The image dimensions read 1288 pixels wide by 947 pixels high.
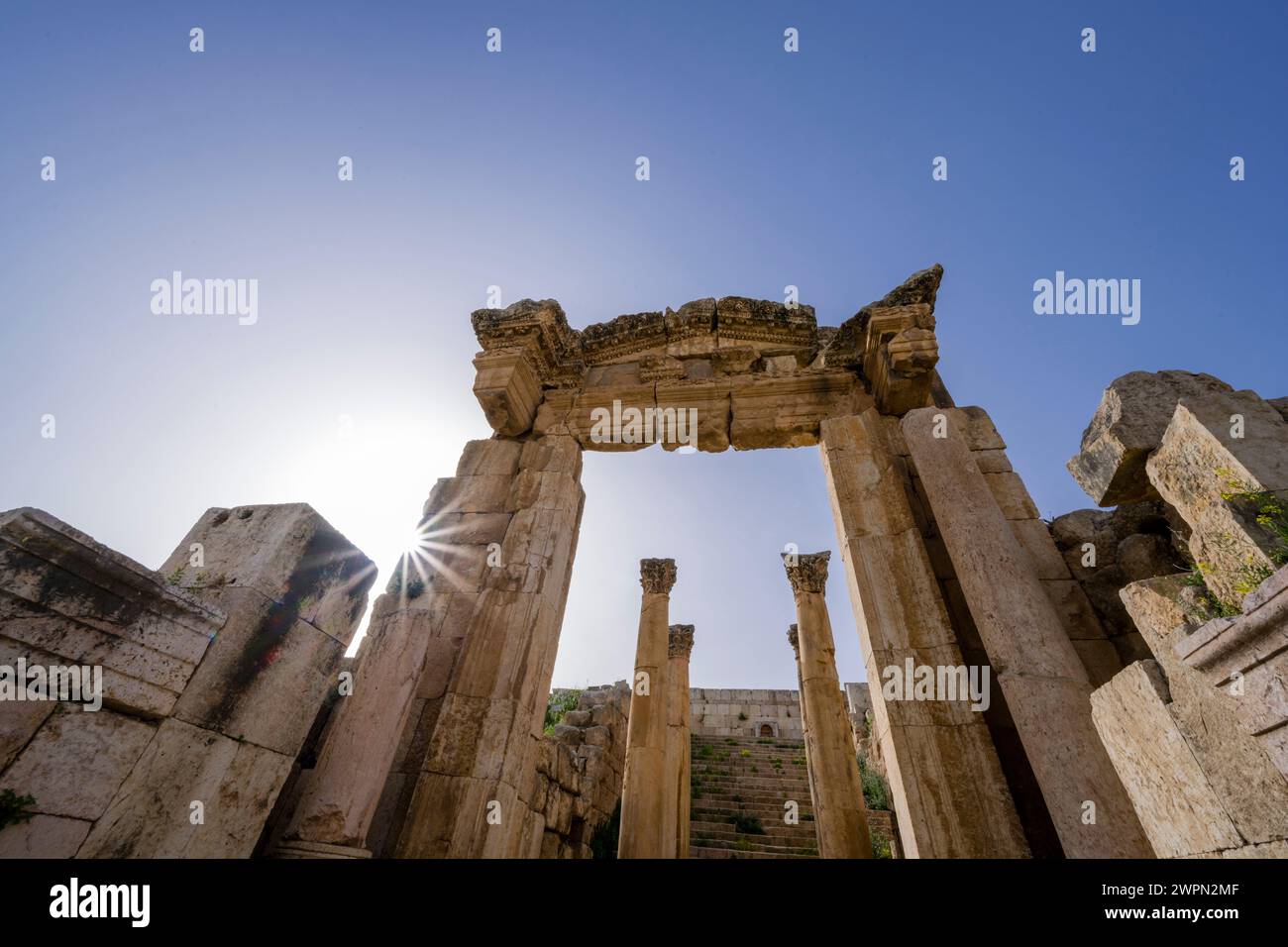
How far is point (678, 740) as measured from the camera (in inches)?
425

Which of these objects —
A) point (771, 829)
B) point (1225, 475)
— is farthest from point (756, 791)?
point (1225, 475)

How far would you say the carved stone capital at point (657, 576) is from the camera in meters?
11.8

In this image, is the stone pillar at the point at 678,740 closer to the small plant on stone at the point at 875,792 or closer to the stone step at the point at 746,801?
the stone step at the point at 746,801

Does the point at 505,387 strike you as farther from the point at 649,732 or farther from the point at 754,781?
the point at 754,781

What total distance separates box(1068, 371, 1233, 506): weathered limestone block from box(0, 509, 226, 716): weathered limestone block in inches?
177

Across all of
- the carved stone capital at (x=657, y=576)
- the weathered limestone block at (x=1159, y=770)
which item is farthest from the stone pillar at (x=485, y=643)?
the carved stone capital at (x=657, y=576)

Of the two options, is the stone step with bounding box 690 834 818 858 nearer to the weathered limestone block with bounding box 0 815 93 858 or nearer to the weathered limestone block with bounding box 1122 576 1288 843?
the weathered limestone block with bounding box 1122 576 1288 843

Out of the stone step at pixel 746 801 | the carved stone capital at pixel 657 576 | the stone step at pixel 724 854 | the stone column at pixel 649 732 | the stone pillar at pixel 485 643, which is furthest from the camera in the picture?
the stone step at pixel 746 801

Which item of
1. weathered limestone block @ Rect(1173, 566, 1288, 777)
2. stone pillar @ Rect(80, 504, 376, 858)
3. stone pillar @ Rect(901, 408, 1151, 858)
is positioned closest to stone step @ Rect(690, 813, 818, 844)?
stone pillar @ Rect(901, 408, 1151, 858)

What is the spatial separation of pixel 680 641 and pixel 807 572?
3352mm

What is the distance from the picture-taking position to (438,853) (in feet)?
12.1

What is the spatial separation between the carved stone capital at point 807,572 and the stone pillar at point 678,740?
2.83m
